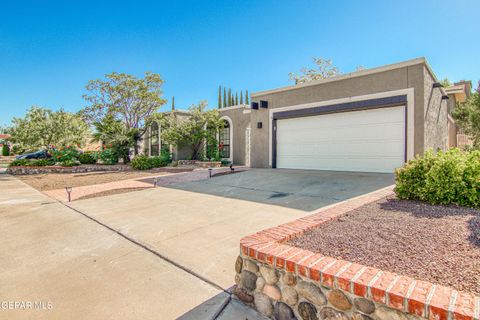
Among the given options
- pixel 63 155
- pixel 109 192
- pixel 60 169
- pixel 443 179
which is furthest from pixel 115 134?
pixel 443 179

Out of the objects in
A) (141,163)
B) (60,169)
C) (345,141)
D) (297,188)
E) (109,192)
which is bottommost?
(109,192)

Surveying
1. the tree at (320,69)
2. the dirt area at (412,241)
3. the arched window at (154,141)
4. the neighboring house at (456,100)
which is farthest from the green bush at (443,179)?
the tree at (320,69)

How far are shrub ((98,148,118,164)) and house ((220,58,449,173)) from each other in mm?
9747

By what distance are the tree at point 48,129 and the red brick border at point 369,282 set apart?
2473cm

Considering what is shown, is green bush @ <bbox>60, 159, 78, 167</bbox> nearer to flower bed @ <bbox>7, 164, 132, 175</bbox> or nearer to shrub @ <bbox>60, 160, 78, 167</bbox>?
shrub @ <bbox>60, 160, 78, 167</bbox>

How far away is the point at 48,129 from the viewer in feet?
77.6

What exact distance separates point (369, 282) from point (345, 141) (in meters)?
8.64

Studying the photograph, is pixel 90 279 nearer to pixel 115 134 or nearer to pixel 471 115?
pixel 471 115

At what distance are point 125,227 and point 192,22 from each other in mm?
11208

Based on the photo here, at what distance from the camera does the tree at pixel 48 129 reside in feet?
77.4

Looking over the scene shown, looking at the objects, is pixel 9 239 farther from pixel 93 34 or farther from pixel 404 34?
pixel 404 34

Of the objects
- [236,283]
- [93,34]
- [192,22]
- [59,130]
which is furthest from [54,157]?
[236,283]

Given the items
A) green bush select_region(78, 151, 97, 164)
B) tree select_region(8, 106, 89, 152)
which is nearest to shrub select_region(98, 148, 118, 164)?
green bush select_region(78, 151, 97, 164)

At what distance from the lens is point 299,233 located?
2850 millimetres
